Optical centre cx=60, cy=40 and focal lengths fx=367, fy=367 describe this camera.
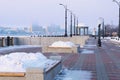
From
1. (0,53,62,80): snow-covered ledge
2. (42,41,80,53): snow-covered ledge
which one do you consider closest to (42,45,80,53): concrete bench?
(42,41,80,53): snow-covered ledge

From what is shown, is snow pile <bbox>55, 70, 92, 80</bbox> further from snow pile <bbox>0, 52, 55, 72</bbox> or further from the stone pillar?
the stone pillar

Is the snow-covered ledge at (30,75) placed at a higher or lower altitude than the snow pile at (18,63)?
lower

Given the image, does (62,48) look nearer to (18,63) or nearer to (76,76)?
(76,76)

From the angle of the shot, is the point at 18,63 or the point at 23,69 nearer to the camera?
the point at 23,69

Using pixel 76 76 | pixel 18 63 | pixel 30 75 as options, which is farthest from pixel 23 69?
pixel 76 76

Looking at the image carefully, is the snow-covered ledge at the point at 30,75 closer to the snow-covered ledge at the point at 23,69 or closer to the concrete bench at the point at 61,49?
the snow-covered ledge at the point at 23,69

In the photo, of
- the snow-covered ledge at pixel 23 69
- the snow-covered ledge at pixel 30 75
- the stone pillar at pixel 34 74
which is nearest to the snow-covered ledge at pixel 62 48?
the snow-covered ledge at pixel 23 69

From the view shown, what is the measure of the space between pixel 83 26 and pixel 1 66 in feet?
264

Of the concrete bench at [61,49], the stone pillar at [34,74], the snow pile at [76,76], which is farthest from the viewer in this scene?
the concrete bench at [61,49]

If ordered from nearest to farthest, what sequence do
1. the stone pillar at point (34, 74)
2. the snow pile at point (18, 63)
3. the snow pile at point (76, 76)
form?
1. the stone pillar at point (34, 74)
2. the snow pile at point (18, 63)
3. the snow pile at point (76, 76)

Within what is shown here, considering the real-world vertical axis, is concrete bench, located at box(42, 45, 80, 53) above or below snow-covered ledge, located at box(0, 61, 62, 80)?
below

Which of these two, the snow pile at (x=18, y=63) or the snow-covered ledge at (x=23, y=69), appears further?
the snow pile at (x=18, y=63)

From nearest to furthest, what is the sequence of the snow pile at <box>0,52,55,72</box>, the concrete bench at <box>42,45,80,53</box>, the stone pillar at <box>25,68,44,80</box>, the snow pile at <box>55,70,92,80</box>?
the stone pillar at <box>25,68,44,80</box>
the snow pile at <box>0,52,55,72</box>
the snow pile at <box>55,70,92,80</box>
the concrete bench at <box>42,45,80,53</box>

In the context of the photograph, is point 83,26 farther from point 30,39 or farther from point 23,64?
point 23,64
